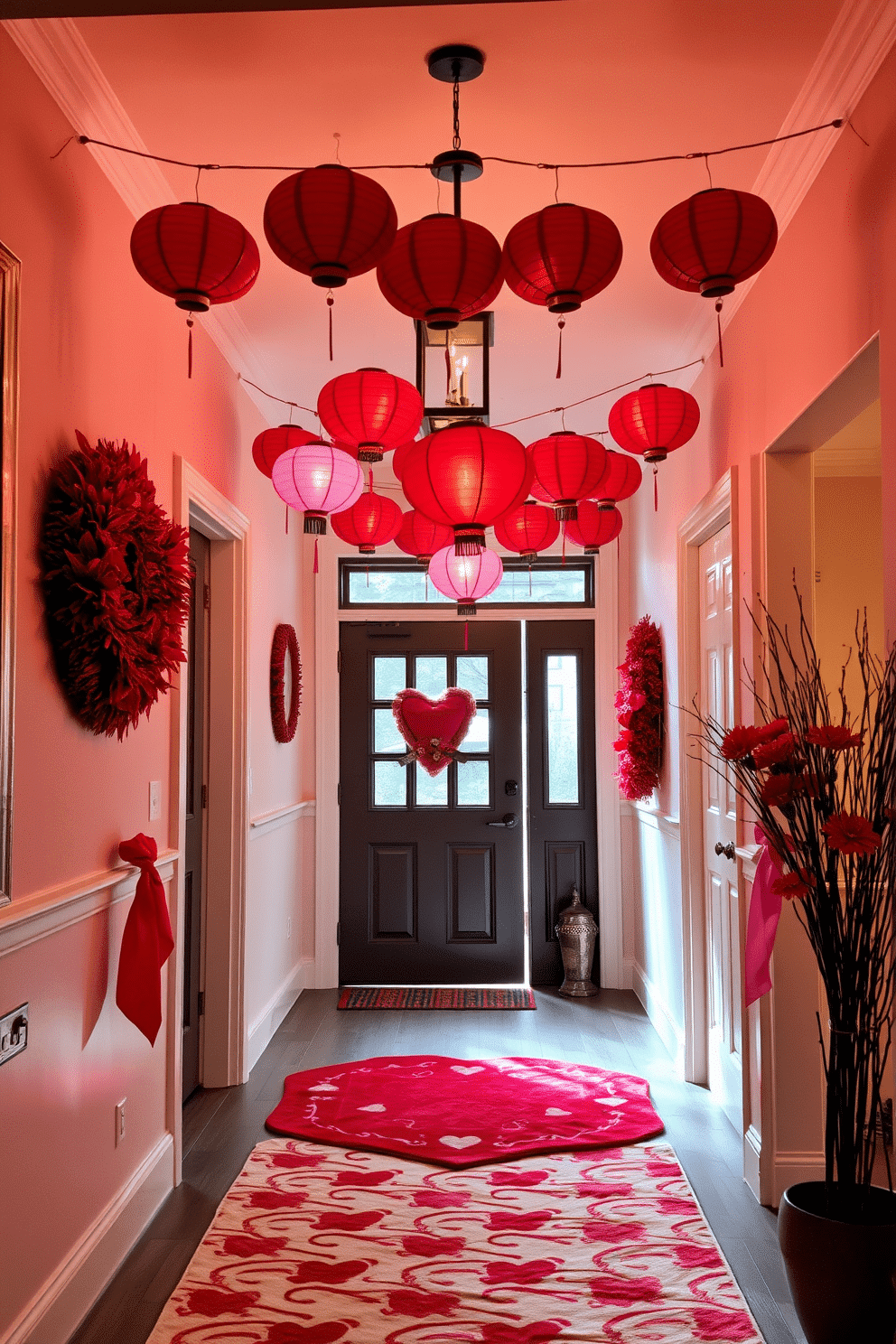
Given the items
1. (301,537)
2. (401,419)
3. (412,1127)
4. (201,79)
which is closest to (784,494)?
(401,419)

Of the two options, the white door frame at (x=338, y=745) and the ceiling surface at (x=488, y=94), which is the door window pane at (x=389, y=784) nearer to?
the white door frame at (x=338, y=745)

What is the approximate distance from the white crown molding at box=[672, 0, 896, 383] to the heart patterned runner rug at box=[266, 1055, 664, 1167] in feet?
9.51

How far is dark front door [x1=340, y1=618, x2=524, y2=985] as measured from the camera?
5.81 metres

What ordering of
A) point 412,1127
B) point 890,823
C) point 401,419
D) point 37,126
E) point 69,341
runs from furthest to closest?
point 412,1127, point 401,419, point 69,341, point 37,126, point 890,823

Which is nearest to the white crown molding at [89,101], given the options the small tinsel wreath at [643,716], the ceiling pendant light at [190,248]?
the ceiling pendant light at [190,248]

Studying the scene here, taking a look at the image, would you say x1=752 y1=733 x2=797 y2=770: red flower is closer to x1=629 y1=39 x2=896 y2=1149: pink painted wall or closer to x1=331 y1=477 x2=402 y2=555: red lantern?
x1=629 y1=39 x2=896 y2=1149: pink painted wall

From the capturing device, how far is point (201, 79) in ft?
7.93

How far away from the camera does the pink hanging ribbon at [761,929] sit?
2783 millimetres

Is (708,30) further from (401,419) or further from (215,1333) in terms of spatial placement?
(215,1333)

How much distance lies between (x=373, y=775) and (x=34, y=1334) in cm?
389

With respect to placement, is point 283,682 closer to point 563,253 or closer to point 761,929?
point 761,929

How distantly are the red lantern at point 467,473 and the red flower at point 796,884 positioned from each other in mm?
1097

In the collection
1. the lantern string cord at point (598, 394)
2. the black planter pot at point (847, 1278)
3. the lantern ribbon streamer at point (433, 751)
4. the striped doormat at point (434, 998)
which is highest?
the lantern string cord at point (598, 394)

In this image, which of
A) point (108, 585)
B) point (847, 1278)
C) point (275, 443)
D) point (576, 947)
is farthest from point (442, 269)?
point (576, 947)
